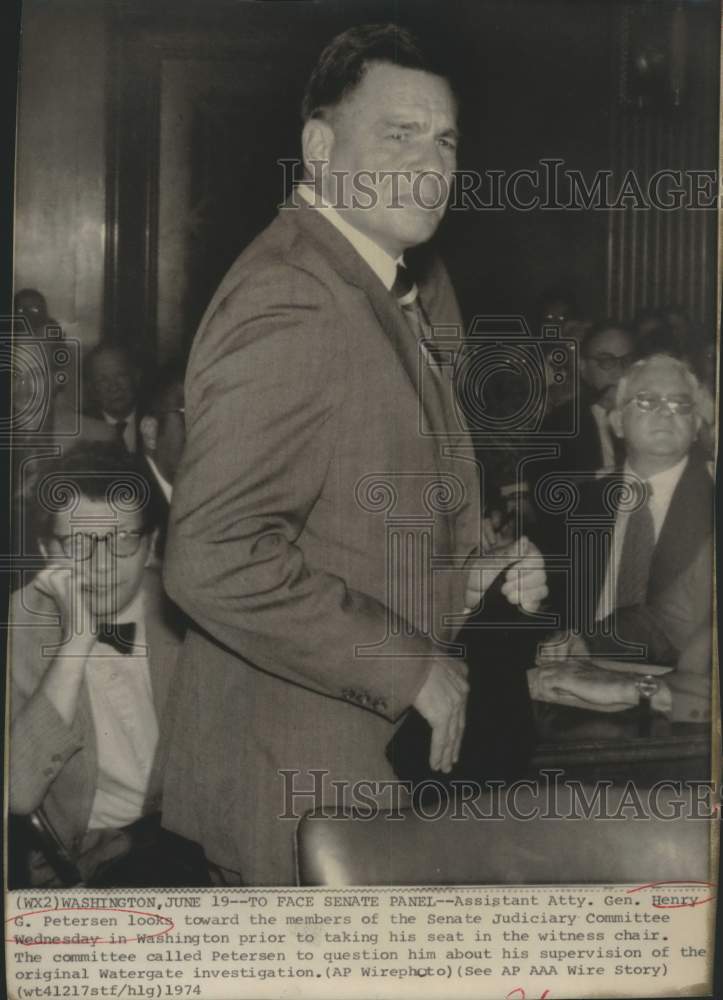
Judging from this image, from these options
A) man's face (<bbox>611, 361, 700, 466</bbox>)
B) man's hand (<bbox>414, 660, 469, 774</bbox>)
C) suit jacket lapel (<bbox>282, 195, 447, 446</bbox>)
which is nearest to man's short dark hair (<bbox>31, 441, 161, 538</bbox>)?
suit jacket lapel (<bbox>282, 195, 447, 446</bbox>)

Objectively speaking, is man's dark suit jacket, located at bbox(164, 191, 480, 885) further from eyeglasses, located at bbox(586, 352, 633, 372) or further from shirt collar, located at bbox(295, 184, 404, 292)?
eyeglasses, located at bbox(586, 352, 633, 372)

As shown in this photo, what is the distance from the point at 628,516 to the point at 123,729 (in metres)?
1.59

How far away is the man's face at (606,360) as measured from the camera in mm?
3654

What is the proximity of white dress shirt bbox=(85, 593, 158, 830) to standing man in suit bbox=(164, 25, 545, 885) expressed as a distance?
92 millimetres

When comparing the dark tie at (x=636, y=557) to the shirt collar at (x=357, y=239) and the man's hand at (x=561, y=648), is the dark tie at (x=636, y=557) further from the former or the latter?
the shirt collar at (x=357, y=239)

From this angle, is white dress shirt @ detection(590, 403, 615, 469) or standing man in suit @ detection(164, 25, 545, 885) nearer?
standing man in suit @ detection(164, 25, 545, 885)

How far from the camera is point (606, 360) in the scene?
3666 mm

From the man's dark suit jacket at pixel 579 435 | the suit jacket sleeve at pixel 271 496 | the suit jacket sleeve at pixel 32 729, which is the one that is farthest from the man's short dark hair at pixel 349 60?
the suit jacket sleeve at pixel 32 729

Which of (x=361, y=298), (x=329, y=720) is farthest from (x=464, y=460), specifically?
(x=329, y=720)

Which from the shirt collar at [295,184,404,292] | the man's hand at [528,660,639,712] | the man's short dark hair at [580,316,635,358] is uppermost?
the shirt collar at [295,184,404,292]

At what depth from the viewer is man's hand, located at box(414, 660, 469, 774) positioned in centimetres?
354

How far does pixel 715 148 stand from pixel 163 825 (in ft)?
8.43

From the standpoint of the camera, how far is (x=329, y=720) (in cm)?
353

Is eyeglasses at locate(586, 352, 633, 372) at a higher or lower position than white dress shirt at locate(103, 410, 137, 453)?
higher
